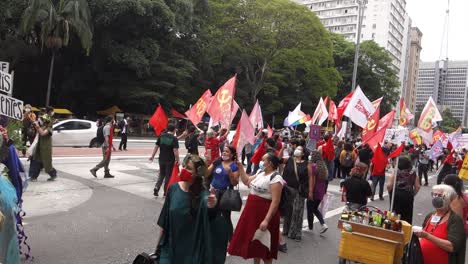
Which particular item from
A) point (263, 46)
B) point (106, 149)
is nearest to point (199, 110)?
point (106, 149)

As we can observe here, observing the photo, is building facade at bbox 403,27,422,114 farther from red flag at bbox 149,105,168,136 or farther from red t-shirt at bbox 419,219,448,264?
red t-shirt at bbox 419,219,448,264

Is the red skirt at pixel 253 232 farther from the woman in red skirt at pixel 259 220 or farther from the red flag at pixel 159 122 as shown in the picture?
the red flag at pixel 159 122

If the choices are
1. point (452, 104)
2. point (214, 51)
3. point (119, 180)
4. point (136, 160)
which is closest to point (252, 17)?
point (214, 51)

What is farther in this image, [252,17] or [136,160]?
[252,17]

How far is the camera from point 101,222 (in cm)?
773

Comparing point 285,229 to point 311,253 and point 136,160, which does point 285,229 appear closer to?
point 311,253

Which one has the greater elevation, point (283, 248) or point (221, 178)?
point (221, 178)

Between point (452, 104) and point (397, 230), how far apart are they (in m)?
152

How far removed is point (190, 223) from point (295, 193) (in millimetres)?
3881

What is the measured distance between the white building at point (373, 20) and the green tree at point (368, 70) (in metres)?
35.2

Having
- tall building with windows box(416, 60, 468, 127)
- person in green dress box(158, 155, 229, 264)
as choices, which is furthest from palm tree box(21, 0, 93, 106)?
tall building with windows box(416, 60, 468, 127)

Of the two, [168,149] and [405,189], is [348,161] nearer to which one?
[168,149]

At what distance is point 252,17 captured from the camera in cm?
4194

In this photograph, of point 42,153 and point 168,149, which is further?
point 42,153
